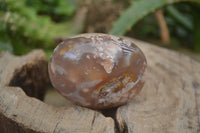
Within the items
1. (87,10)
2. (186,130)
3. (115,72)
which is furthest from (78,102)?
(87,10)

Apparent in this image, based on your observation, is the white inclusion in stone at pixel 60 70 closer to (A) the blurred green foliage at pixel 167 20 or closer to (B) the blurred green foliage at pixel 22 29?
(B) the blurred green foliage at pixel 22 29

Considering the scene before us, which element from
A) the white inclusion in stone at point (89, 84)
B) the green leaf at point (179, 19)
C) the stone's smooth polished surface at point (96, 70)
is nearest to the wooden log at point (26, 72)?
the stone's smooth polished surface at point (96, 70)

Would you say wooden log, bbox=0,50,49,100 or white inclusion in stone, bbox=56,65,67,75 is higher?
white inclusion in stone, bbox=56,65,67,75

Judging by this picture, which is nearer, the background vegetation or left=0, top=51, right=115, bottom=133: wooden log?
left=0, top=51, right=115, bottom=133: wooden log

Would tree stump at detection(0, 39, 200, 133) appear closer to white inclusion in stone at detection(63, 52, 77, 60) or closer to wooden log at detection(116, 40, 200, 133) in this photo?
wooden log at detection(116, 40, 200, 133)

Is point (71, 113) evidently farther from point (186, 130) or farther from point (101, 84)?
point (186, 130)

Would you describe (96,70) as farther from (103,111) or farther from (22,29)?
(22,29)

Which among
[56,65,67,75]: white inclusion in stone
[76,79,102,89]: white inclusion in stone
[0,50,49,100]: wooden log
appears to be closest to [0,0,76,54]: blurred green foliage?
[0,50,49,100]: wooden log

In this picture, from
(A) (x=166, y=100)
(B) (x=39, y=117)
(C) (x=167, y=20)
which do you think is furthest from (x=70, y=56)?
(C) (x=167, y=20)
